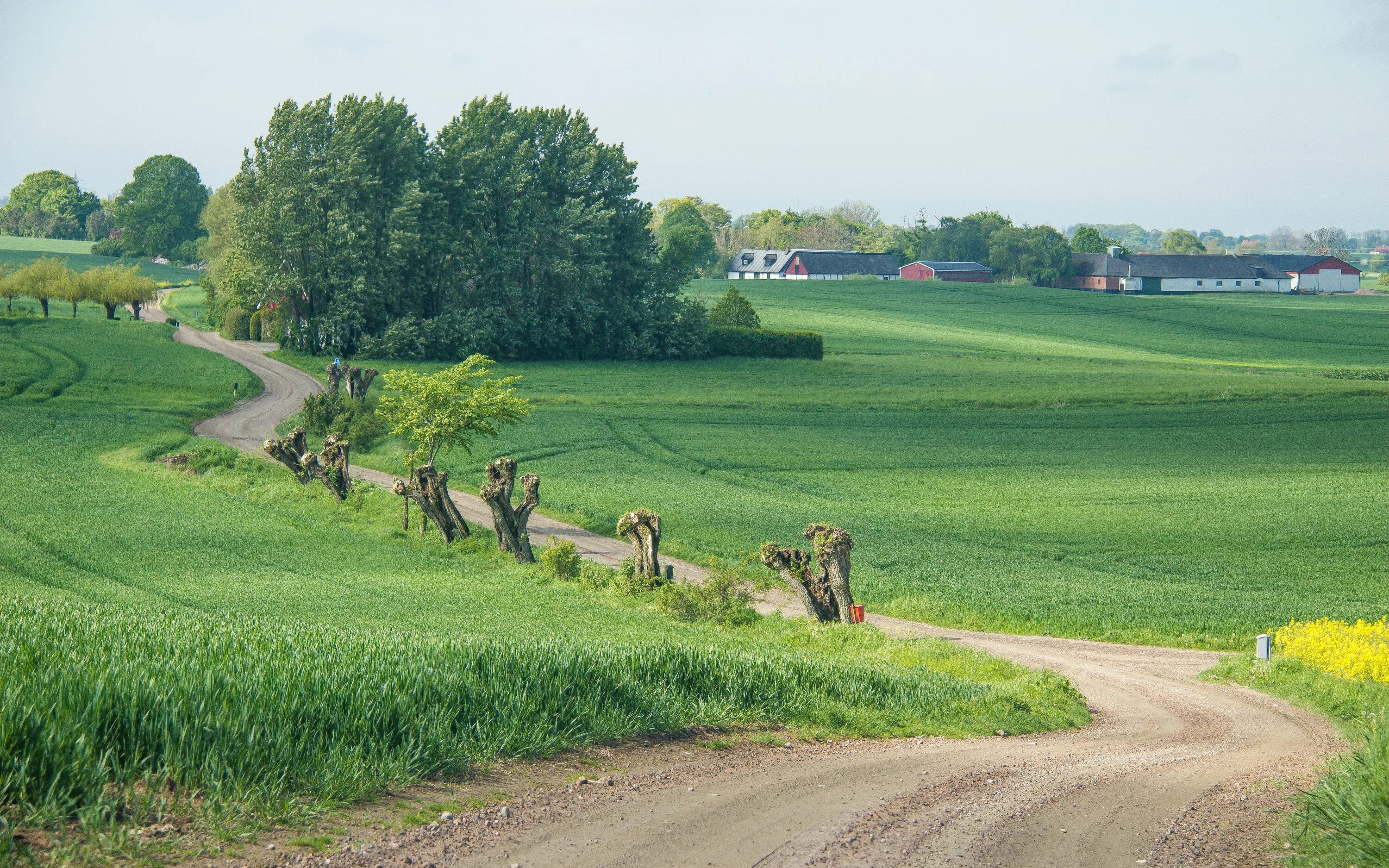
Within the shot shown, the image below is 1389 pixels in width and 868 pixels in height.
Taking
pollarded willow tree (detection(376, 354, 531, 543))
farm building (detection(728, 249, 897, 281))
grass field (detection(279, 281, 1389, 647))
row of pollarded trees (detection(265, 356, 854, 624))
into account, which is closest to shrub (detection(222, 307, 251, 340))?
grass field (detection(279, 281, 1389, 647))

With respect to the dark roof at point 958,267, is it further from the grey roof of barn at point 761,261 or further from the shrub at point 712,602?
the shrub at point 712,602

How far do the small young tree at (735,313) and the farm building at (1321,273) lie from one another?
12257 cm

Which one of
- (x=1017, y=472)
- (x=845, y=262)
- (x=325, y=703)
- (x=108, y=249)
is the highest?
(x=845, y=262)

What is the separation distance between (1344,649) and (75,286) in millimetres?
102997

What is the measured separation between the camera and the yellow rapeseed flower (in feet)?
57.8

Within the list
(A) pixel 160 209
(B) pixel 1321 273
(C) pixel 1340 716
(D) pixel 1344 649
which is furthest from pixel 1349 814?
(B) pixel 1321 273

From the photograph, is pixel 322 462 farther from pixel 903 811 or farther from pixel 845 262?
pixel 845 262

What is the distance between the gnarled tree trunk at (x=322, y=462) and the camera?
3516cm

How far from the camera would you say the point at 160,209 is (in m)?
152

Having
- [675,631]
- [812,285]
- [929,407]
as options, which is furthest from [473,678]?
[812,285]

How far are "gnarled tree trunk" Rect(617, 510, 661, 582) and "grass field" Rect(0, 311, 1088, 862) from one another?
4.00ft

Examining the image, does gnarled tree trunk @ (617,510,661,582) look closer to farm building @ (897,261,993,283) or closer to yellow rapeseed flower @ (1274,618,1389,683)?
yellow rapeseed flower @ (1274,618,1389,683)

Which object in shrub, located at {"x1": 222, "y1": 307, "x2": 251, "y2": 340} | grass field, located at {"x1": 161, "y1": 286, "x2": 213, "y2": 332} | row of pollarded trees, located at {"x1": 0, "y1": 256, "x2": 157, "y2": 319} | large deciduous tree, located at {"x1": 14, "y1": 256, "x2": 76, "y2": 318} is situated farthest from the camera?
grass field, located at {"x1": 161, "y1": 286, "x2": 213, "y2": 332}

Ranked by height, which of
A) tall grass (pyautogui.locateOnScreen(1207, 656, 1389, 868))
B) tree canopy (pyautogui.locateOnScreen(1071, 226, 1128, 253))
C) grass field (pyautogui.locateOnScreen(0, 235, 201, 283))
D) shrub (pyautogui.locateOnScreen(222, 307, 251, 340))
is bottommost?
tall grass (pyautogui.locateOnScreen(1207, 656, 1389, 868))
